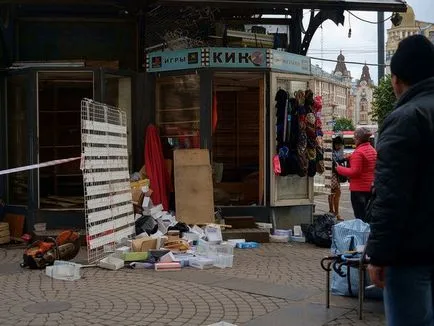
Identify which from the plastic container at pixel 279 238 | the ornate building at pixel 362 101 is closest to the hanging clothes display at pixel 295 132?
the plastic container at pixel 279 238

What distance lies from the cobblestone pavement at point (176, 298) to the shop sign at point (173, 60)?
3.73m

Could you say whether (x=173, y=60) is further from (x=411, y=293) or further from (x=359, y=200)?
(x=411, y=293)

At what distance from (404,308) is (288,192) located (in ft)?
24.4

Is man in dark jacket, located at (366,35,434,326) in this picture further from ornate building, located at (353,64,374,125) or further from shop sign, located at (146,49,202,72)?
ornate building, located at (353,64,374,125)

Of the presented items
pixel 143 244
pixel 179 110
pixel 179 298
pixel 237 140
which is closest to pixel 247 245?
pixel 143 244

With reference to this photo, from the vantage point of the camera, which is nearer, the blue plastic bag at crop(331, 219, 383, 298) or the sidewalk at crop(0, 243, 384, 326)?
the sidewalk at crop(0, 243, 384, 326)

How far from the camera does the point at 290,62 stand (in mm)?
10070

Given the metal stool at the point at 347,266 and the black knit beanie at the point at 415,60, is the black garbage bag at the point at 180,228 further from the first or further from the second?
the black knit beanie at the point at 415,60

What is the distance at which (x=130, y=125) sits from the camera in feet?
33.1

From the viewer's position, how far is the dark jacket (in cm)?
260

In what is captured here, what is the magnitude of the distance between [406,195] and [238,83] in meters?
8.48

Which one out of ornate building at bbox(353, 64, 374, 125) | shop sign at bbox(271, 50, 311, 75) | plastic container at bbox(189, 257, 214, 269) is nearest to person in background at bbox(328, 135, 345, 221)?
shop sign at bbox(271, 50, 311, 75)

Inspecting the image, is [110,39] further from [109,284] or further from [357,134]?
Result: [109,284]

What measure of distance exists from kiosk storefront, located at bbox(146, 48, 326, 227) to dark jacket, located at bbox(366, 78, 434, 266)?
700 centimetres
